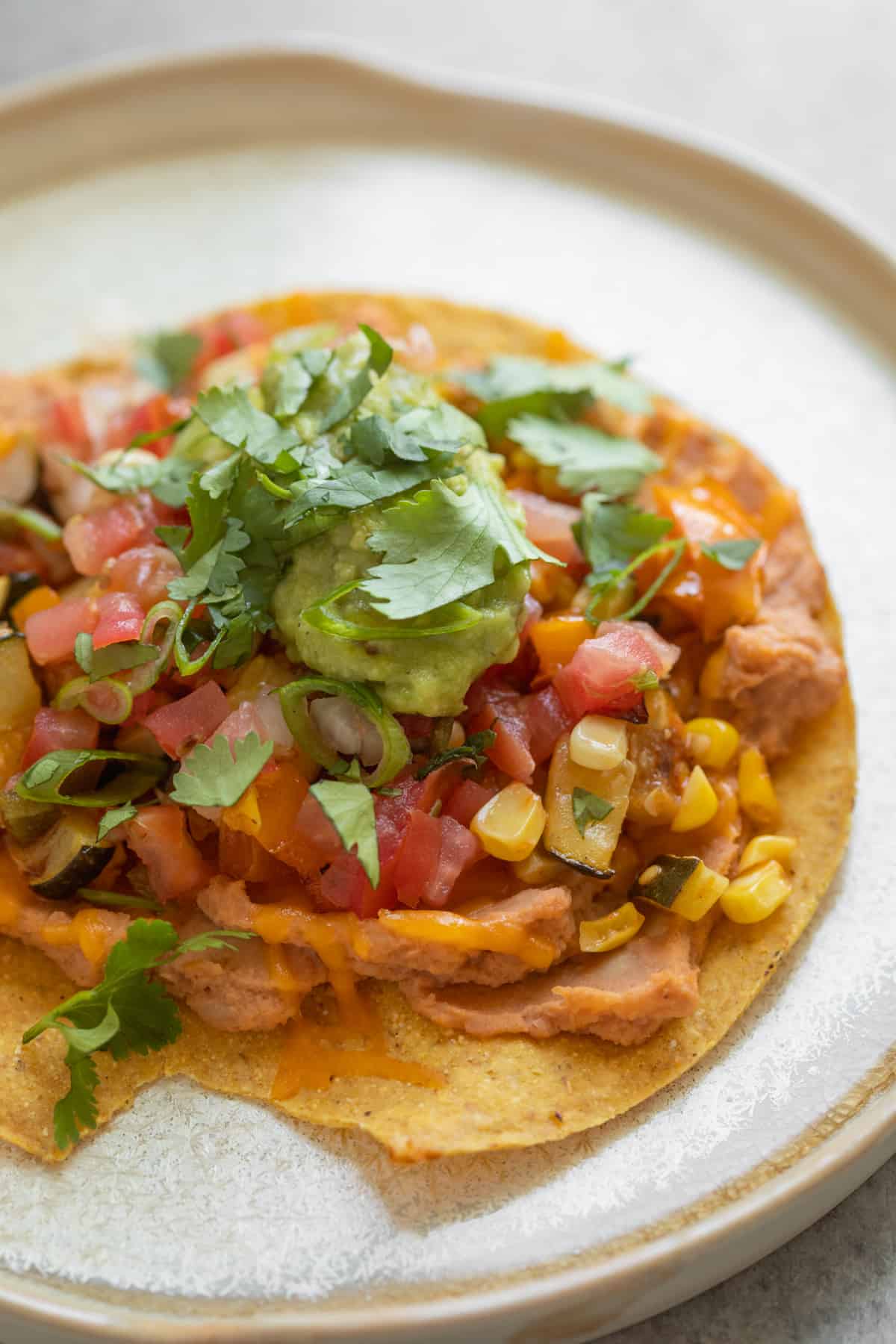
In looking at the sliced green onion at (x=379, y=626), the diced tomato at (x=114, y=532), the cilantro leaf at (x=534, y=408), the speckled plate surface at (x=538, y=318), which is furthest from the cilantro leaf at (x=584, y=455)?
the diced tomato at (x=114, y=532)

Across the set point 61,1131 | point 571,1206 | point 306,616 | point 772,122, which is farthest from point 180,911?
point 772,122

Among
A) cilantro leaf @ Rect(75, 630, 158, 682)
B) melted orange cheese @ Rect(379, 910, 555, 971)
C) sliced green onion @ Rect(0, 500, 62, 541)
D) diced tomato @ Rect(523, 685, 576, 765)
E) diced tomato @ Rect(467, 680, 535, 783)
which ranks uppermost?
diced tomato @ Rect(523, 685, 576, 765)

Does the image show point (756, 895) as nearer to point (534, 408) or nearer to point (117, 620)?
point (534, 408)

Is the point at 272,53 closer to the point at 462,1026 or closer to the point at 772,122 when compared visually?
the point at 772,122

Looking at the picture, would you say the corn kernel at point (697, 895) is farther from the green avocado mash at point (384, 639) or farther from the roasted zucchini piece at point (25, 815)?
the roasted zucchini piece at point (25, 815)

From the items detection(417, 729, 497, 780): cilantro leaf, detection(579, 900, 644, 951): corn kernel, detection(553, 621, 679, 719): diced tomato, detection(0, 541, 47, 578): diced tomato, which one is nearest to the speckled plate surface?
detection(579, 900, 644, 951): corn kernel

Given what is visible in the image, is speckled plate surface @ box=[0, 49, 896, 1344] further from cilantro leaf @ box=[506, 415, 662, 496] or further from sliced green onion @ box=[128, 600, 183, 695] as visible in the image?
sliced green onion @ box=[128, 600, 183, 695]
